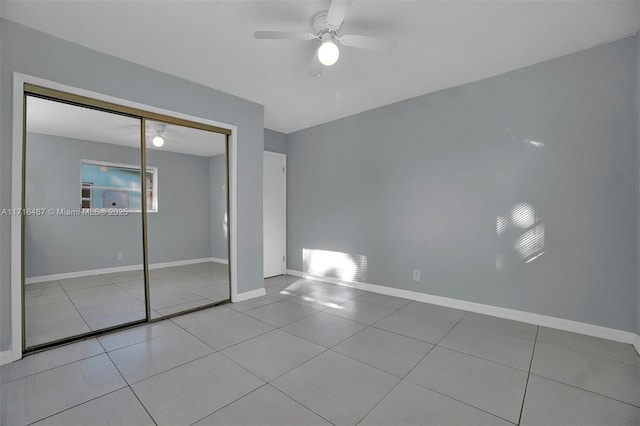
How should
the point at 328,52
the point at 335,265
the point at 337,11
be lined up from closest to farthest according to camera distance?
1. the point at 337,11
2. the point at 328,52
3. the point at 335,265

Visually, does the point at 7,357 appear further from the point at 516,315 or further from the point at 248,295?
the point at 516,315

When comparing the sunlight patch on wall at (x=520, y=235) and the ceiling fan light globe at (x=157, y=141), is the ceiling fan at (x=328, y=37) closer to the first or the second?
the ceiling fan light globe at (x=157, y=141)

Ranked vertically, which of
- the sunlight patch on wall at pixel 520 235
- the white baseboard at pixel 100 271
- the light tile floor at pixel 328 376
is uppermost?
the sunlight patch on wall at pixel 520 235

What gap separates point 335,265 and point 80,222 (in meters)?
3.26

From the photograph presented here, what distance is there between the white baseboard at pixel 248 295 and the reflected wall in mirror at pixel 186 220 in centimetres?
13

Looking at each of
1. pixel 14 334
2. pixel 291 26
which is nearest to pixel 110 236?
pixel 14 334

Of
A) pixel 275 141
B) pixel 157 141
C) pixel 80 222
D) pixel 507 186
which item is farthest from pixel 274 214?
pixel 507 186

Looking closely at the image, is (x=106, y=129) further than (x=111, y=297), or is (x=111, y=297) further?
(x=111, y=297)

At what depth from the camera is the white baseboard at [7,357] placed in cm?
207

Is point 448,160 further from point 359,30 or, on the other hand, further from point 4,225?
point 4,225

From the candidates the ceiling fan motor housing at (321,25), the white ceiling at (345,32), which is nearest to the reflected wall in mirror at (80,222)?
the white ceiling at (345,32)

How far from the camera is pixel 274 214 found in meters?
5.07

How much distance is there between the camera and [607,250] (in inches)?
97.2

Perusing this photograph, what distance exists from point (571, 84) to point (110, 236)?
4863 mm
